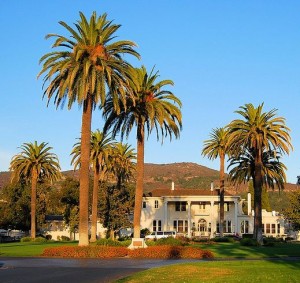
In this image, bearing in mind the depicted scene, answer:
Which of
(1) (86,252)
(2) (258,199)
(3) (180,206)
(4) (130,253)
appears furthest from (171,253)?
(3) (180,206)

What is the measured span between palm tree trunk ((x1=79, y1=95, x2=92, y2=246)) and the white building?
52.7 metres

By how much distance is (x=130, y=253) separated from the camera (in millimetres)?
39312

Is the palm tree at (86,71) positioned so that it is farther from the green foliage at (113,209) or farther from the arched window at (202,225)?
the arched window at (202,225)

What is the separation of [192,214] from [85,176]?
56102mm

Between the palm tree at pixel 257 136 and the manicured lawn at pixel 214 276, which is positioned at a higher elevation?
the palm tree at pixel 257 136

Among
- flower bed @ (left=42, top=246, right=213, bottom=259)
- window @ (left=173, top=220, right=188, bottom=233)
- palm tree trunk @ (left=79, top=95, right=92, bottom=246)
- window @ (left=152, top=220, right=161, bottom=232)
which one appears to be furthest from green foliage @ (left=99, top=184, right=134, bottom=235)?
flower bed @ (left=42, top=246, right=213, bottom=259)

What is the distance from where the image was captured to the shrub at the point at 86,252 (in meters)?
37.6

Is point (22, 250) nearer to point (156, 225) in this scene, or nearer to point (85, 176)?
point (85, 176)

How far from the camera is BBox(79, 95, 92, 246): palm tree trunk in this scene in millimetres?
41562

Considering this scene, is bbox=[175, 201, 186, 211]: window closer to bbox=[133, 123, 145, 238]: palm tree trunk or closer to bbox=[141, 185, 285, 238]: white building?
bbox=[141, 185, 285, 238]: white building

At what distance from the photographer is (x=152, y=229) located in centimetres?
9506

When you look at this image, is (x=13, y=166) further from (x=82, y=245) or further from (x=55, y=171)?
(x=82, y=245)

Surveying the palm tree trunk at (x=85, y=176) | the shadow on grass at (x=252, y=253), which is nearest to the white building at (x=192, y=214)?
the shadow on grass at (x=252, y=253)

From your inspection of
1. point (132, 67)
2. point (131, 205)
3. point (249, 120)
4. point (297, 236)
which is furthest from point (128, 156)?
point (297, 236)
